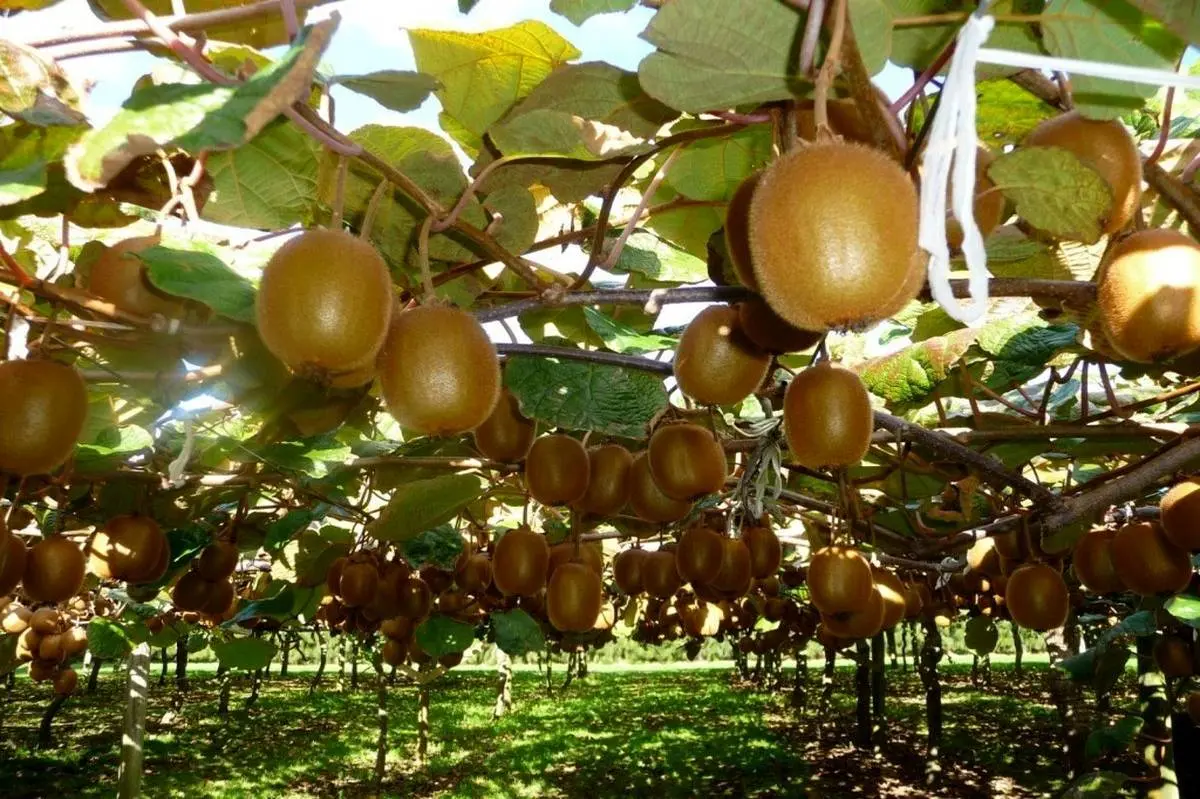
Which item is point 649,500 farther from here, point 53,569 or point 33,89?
point 53,569

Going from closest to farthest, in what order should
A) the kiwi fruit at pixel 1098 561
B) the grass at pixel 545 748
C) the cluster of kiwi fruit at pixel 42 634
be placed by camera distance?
1. the kiwi fruit at pixel 1098 561
2. the cluster of kiwi fruit at pixel 42 634
3. the grass at pixel 545 748

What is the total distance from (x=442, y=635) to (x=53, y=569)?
2.67m

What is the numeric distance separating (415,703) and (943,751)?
11.5m

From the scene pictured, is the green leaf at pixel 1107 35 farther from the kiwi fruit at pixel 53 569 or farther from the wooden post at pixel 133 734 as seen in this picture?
the wooden post at pixel 133 734

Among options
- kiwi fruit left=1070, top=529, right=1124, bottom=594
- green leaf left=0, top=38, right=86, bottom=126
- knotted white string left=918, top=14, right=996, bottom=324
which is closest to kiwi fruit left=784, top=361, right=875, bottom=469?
knotted white string left=918, top=14, right=996, bottom=324

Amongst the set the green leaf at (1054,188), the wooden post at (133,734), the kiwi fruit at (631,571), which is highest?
the green leaf at (1054,188)

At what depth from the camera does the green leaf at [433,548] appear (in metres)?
4.19

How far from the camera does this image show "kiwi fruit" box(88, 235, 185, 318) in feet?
4.08

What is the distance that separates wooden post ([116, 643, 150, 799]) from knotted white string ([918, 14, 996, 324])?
7.85 m

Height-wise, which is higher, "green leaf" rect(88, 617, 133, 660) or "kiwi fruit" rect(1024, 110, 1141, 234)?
"kiwi fruit" rect(1024, 110, 1141, 234)

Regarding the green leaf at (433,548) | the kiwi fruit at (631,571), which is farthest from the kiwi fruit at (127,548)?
the kiwi fruit at (631,571)

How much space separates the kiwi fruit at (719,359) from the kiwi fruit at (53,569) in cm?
234

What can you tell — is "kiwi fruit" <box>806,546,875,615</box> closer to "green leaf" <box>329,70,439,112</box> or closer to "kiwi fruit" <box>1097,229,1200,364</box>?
"kiwi fruit" <box>1097,229,1200,364</box>

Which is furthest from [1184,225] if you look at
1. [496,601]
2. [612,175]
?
[496,601]
